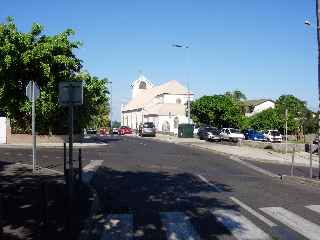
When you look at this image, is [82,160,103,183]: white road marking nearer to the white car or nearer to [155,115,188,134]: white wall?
the white car

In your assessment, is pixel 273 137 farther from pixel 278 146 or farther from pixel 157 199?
pixel 157 199

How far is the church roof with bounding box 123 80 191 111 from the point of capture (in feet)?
339

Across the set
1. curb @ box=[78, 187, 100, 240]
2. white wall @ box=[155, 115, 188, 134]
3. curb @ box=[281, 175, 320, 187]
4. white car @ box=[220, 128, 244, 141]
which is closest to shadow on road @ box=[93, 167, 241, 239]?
curb @ box=[78, 187, 100, 240]

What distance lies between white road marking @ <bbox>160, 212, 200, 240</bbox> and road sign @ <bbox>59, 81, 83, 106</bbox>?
2833 millimetres

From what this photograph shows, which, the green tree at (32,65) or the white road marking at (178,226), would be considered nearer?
the white road marking at (178,226)

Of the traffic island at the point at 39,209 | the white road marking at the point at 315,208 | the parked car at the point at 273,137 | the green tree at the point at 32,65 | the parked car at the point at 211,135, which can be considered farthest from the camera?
the parked car at the point at 273,137

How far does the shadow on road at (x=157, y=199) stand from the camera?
927cm

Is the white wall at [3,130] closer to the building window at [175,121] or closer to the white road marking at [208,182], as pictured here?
the white road marking at [208,182]

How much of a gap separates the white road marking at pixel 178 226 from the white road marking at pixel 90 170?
5636 mm

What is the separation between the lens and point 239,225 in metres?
9.38

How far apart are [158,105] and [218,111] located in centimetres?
2666

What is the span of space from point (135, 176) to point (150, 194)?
4.19m

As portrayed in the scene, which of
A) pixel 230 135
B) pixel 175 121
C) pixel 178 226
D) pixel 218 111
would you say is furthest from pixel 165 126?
pixel 178 226

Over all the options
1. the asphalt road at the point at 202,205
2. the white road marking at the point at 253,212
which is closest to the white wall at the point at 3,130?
the asphalt road at the point at 202,205
